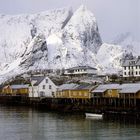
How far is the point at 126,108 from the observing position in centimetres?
6606

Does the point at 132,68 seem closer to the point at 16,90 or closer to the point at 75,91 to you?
the point at 16,90

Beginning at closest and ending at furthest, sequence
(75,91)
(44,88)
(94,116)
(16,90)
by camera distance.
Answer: (94,116), (75,91), (44,88), (16,90)

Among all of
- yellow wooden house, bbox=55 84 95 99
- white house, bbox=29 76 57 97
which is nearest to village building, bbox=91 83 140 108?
yellow wooden house, bbox=55 84 95 99

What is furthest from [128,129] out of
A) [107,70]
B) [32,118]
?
[107,70]

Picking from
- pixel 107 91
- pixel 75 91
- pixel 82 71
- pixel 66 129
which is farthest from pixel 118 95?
pixel 82 71

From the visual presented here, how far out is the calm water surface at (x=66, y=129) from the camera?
49594 millimetres

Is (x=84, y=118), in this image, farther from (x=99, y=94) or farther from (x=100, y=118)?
(x=99, y=94)

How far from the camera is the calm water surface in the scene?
4959 cm

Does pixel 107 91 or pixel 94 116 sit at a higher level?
pixel 107 91

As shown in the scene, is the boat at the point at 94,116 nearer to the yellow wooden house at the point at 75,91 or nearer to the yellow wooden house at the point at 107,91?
the yellow wooden house at the point at 107,91

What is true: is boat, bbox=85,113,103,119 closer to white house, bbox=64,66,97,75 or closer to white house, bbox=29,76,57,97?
white house, bbox=29,76,57,97

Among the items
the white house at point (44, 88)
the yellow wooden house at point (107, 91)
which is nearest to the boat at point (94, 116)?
the yellow wooden house at point (107, 91)

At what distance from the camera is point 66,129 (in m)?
55.4

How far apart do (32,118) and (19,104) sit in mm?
38138
